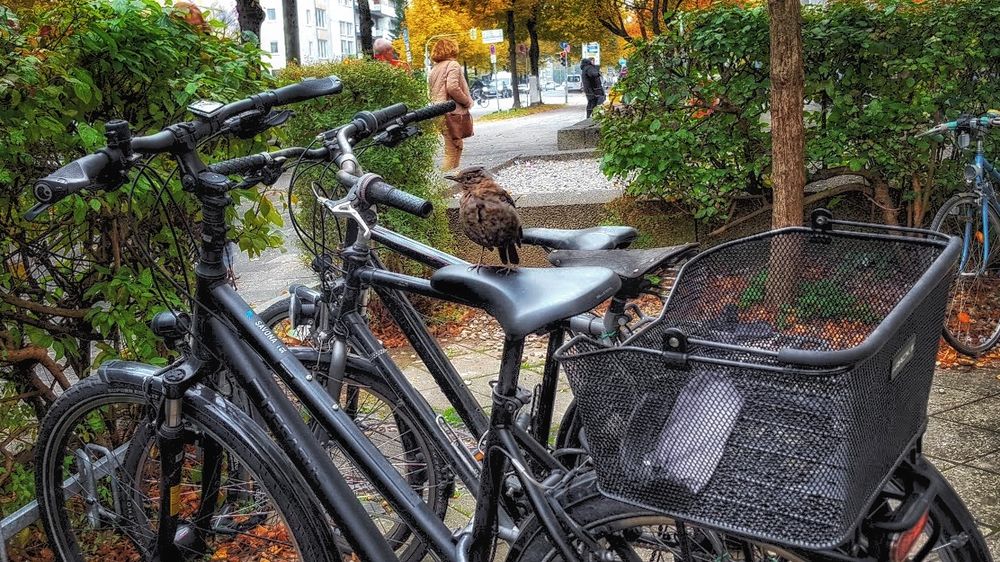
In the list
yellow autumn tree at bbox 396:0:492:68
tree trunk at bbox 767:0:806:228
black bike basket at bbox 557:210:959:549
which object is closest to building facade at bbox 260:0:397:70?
yellow autumn tree at bbox 396:0:492:68

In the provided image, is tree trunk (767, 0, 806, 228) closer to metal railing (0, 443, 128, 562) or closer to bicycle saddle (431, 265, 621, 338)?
bicycle saddle (431, 265, 621, 338)

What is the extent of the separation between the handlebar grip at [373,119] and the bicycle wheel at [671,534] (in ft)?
4.72

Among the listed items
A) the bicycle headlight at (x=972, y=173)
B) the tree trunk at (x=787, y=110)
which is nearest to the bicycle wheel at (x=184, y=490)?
the tree trunk at (x=787, y=110)

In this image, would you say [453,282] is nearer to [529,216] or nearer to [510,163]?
[529,216]

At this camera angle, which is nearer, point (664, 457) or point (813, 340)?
point (664, 457)

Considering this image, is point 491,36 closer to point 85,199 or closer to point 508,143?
point 508,143

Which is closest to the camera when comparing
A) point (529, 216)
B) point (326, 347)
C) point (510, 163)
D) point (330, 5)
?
point (326, 347)

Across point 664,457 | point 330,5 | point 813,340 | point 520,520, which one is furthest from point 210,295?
point 330,5

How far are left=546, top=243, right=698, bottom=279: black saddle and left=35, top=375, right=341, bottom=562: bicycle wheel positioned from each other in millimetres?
986

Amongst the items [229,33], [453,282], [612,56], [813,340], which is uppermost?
[612,56]

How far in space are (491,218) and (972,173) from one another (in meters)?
4.46

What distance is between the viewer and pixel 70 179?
6.82 ft

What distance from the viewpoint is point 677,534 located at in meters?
1.99

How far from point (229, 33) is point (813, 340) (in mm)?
3108
